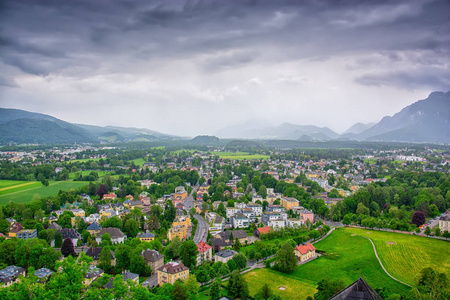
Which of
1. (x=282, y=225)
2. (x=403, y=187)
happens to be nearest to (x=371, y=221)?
(x=282, y=225)

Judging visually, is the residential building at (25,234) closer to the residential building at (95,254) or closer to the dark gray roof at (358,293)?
the residential building at (95,254)

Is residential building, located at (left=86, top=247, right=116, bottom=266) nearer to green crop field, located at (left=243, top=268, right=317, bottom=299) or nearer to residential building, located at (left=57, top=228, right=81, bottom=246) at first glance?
residential building, located at (left=57, top=228, right=81, bottom=246)

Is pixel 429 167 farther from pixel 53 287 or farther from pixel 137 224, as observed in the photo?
pixel 53 287

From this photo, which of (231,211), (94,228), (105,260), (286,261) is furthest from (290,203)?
(105,260)

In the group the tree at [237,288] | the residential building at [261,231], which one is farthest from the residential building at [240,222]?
the tree at [237,288]

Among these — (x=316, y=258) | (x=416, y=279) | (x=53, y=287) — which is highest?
(x=53, y=287)

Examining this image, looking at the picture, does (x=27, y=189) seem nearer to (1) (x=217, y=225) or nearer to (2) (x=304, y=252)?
(1) (x=217, y=225)
